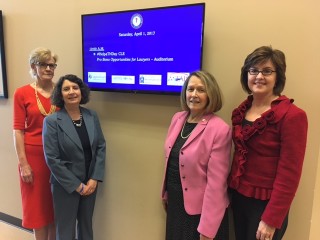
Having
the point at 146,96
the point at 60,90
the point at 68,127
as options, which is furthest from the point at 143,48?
the point at 68,127

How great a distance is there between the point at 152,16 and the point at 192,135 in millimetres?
850

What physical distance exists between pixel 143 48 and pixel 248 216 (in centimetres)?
123

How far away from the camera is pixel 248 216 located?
1418mm

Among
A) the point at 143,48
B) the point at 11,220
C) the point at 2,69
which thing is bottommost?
the point at 11,220

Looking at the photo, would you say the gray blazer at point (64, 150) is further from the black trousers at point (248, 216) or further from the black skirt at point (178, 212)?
the black trousers at point (248, 216)

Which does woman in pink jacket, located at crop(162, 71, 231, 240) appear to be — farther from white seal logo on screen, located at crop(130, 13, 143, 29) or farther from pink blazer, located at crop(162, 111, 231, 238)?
white seal logo on screen, located at crop(130, 13, 143, 29)

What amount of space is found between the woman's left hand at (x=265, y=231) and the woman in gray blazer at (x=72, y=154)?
1.11 metres

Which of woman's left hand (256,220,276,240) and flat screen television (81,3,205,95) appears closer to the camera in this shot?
woman's left hand (256,220,276,240)

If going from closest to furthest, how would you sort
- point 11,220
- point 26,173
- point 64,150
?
1. point 64,150
2. point 26,173
3. point 11,220

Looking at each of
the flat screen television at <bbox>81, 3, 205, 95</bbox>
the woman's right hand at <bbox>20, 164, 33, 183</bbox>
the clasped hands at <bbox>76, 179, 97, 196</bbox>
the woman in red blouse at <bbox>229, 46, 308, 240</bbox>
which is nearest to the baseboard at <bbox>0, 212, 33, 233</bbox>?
the woman's right hand at <bbox>20, 164, 33, 183</bbox>

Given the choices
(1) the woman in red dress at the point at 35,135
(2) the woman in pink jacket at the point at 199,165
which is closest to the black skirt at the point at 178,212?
(2) the woman in pink jacket at the point at 199,165

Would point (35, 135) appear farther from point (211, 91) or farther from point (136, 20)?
point (211, 91)

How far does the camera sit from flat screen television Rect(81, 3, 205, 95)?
1679 mm

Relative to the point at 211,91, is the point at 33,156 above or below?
below
